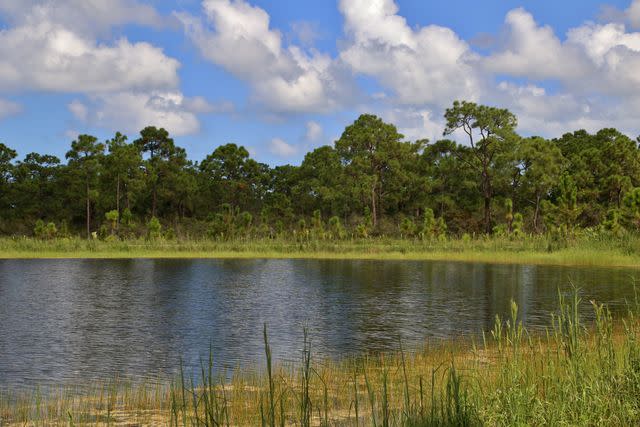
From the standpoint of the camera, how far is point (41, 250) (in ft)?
183

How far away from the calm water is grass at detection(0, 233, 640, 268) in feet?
23.4

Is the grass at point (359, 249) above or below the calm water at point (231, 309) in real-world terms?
above

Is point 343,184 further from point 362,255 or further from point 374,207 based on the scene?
point 362,255

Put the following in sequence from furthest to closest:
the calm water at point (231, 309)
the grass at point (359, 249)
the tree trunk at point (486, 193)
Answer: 1. the tree trunk at point (486, 193)
2. the grass at point (359, 249)
3. the calm water at point (231, 309)

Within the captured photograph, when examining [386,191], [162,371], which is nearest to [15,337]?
[162,371]

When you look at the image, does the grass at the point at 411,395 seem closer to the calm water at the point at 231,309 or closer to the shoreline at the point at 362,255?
the calm water at the point at 231,309

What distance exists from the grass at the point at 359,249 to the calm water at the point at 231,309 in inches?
281

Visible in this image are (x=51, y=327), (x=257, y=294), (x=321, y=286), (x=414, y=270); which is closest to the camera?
(x=51, y=327)

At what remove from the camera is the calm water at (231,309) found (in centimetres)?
1518

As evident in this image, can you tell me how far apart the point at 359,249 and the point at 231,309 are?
34.1 metres

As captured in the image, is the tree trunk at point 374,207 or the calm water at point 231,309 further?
the tree trunk at point 374,207

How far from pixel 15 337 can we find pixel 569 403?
1502cm

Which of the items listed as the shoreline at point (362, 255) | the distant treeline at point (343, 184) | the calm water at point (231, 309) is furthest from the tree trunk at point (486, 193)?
the calm water at point (231, 309)

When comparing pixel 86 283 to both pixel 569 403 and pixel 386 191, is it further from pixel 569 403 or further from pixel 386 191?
pixel 386 191
